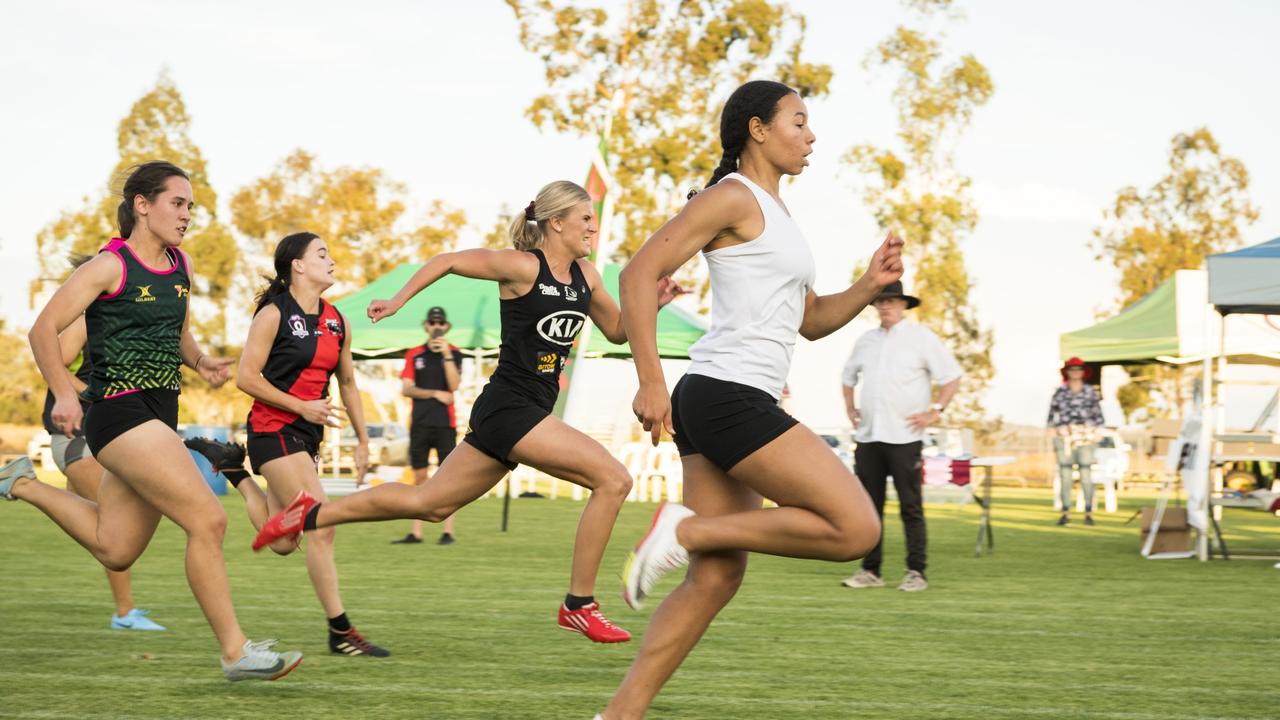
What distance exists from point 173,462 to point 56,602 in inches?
159

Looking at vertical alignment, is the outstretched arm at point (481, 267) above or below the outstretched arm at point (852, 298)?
above

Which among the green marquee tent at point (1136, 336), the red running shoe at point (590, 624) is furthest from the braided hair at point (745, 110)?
the green marquee tent at point (1136, 336)

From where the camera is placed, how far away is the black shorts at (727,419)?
4.09 m

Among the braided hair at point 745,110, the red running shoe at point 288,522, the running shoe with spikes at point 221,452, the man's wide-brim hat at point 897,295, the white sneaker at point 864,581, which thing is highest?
the man's wide-brim hat at point 897,295

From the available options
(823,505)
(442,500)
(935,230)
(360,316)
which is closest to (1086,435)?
(360,316)

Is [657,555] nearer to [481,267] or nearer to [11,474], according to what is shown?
[481,267]

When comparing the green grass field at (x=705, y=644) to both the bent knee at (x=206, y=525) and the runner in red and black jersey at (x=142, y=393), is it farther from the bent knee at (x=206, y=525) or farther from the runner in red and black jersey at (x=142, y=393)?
the bent knee at (x=206, y=525)

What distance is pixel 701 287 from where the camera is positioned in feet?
107

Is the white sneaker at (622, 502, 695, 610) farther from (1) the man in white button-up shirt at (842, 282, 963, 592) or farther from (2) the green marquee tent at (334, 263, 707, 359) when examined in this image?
(2) the green marquee tent at (334, 263, 707, 359)

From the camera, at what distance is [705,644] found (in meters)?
7.17

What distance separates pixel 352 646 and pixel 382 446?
3081 cm

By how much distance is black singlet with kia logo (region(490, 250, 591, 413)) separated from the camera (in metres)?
6.32

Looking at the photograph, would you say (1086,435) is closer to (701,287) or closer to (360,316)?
(360,316)

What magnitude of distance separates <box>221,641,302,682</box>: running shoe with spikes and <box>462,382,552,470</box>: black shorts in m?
1.15
